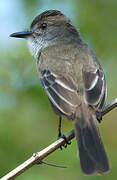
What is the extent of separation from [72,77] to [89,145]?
1072 mm

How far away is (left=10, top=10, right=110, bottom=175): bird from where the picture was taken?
16.1ft

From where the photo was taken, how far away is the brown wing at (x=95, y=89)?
207 inches

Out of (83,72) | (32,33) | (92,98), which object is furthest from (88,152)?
(32,33)

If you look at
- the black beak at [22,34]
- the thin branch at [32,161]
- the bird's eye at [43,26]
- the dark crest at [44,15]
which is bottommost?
the thin branch at [32,161]

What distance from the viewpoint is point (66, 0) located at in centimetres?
709

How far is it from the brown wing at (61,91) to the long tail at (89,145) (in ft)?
0.47

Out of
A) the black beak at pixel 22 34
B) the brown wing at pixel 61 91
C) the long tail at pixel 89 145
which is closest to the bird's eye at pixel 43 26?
the black beak at pixel 22 34

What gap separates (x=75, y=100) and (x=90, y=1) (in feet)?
7.19

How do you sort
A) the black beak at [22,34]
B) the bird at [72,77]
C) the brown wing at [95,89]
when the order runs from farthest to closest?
1. the black beak at [22,34]
2. the brown wing at [95,89]
3. the bird at [72,77]

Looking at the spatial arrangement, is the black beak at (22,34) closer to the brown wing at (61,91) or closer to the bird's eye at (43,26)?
the bird's eye at (43,26)

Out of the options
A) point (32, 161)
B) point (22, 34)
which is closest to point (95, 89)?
point (32, 161)

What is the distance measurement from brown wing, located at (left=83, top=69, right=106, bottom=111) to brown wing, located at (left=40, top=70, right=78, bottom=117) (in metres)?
0.15

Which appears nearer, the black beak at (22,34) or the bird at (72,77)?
the bird at (72,77)

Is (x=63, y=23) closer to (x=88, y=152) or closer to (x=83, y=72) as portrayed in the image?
(x=83, y=72)
